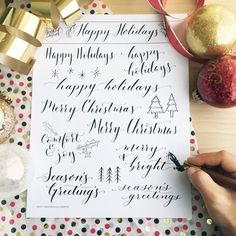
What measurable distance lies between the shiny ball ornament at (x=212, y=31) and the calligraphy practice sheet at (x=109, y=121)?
0.14ft

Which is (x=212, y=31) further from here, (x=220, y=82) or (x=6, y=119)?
(x=6, y=119)

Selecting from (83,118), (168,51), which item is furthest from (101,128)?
(168,51)

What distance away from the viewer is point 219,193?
1.92 feet

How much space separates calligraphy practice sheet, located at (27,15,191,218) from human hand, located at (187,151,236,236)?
31mm

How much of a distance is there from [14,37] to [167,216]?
31 centimetres

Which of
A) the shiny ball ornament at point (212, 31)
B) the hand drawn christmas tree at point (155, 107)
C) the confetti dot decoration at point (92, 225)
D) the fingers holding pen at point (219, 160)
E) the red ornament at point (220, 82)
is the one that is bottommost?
the confetti dot decoration at point (92, 225)

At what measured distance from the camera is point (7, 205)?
24.5 inches

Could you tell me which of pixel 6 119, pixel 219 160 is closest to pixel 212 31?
pixel 219 160

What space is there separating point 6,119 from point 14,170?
7 centimetres

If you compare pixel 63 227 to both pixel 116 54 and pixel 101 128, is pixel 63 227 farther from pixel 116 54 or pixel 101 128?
pixel 116 54

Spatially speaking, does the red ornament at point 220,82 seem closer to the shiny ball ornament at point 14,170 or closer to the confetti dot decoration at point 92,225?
the confetti dot decoration at point 92,225

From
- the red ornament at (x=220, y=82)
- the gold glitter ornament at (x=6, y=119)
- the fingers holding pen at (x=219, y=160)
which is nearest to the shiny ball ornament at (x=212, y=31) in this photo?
A: the red ornament at (x=220, y=82)

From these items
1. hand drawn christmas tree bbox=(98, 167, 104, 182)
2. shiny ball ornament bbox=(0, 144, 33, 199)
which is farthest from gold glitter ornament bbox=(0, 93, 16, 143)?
hand drawn christmas tree bbox=(98, 167, 104, 182)

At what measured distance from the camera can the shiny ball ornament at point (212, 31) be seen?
586 mm
